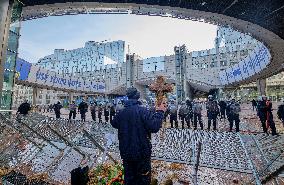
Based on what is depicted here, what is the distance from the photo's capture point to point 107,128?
28.8ft

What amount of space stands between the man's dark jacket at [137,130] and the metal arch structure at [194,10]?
6592 mm

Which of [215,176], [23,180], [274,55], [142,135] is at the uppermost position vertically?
[274,55]

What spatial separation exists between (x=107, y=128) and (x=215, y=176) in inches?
164

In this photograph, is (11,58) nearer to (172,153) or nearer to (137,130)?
(172,153)

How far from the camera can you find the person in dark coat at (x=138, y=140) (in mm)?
3645

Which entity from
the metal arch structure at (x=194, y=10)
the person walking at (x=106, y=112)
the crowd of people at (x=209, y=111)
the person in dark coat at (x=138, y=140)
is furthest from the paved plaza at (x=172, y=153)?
the person walking at (x=106, y=112)

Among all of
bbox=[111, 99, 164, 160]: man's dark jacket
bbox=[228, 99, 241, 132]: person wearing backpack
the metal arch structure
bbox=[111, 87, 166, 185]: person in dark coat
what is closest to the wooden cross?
bbox=[111, 87, 166, 185]: person in dark coat

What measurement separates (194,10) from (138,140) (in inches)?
304

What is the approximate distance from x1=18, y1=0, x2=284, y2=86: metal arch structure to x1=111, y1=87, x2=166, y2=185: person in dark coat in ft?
21.7

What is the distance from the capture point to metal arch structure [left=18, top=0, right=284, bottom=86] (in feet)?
29.6

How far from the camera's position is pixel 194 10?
9.81 meters

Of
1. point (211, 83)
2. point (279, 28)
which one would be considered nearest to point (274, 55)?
point (279, 28)

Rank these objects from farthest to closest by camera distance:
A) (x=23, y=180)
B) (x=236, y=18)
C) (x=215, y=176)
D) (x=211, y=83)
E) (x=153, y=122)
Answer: (x=211, y=83) < (x=236, y=18) < (x=215, y=176) < (x=23, y=180) < (x=153, y=122)

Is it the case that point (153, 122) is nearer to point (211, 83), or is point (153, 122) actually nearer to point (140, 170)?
point (140, 170)
